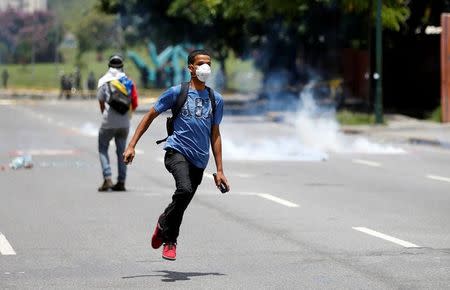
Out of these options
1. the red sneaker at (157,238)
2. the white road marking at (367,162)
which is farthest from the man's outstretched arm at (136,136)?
the white road marking at (367,162)

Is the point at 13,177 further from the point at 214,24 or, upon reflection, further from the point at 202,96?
the point at 214,24

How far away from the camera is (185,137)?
10922 millimetres

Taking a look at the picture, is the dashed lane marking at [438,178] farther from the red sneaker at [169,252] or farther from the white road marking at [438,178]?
the red sneaker at [169,252]

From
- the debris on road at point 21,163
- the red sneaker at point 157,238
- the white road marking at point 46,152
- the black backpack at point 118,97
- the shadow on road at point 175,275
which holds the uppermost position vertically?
the black backpack at point 118,97

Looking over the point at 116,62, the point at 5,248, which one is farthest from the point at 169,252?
the point at 116,62

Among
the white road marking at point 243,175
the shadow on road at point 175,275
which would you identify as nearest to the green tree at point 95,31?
→ the white road marking at point 243,175

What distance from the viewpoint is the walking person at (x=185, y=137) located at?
35.6 ft

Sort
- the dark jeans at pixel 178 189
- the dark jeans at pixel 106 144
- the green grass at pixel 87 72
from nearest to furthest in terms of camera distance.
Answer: the dark jeans at pixel 178 189
the dark jeans at pixel 106 144
the green grass at pixel 87 72

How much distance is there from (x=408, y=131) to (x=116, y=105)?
17898 mm

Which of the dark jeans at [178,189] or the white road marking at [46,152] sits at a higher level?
the dark jeans at [178,189]

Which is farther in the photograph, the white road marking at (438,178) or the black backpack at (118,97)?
the white road marking at (438,178)

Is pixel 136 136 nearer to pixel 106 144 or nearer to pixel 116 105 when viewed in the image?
pixel 116 105

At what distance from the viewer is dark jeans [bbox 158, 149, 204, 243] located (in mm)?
10844

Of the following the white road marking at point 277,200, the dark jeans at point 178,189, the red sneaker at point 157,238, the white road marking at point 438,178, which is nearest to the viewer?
the dark jeans at point 178,189
